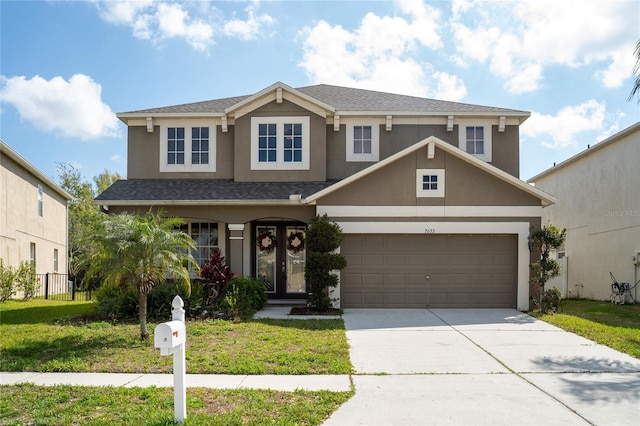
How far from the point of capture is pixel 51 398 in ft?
20.7

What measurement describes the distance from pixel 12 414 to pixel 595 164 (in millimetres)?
19873

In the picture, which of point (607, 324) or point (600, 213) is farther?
point (600, 213)

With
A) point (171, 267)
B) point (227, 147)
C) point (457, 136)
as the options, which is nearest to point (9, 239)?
point (227, 147)

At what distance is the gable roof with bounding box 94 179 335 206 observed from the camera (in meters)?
14.6

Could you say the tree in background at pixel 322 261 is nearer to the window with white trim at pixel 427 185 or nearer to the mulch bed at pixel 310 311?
the mulch bed at pixel 310 311

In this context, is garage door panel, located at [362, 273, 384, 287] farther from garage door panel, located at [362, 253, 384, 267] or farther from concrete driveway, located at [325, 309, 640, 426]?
concrete driveway, located at [325, 309, 640, 426]

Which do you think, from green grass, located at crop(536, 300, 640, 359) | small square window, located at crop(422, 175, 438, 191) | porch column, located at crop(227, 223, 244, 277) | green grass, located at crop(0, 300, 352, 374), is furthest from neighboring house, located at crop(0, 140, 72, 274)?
green grass, located at crop(536, 300, 640, 359)

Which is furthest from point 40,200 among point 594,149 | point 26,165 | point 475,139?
point 594,149

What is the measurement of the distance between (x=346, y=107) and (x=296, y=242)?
4.83 metres

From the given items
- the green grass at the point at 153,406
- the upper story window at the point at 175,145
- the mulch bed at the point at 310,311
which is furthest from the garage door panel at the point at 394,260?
the green grass at the point at 153,406

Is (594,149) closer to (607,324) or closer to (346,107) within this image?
(607,324)

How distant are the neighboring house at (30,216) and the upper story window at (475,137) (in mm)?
15786

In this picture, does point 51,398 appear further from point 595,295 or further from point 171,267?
point 595,295

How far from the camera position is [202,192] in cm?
1527
